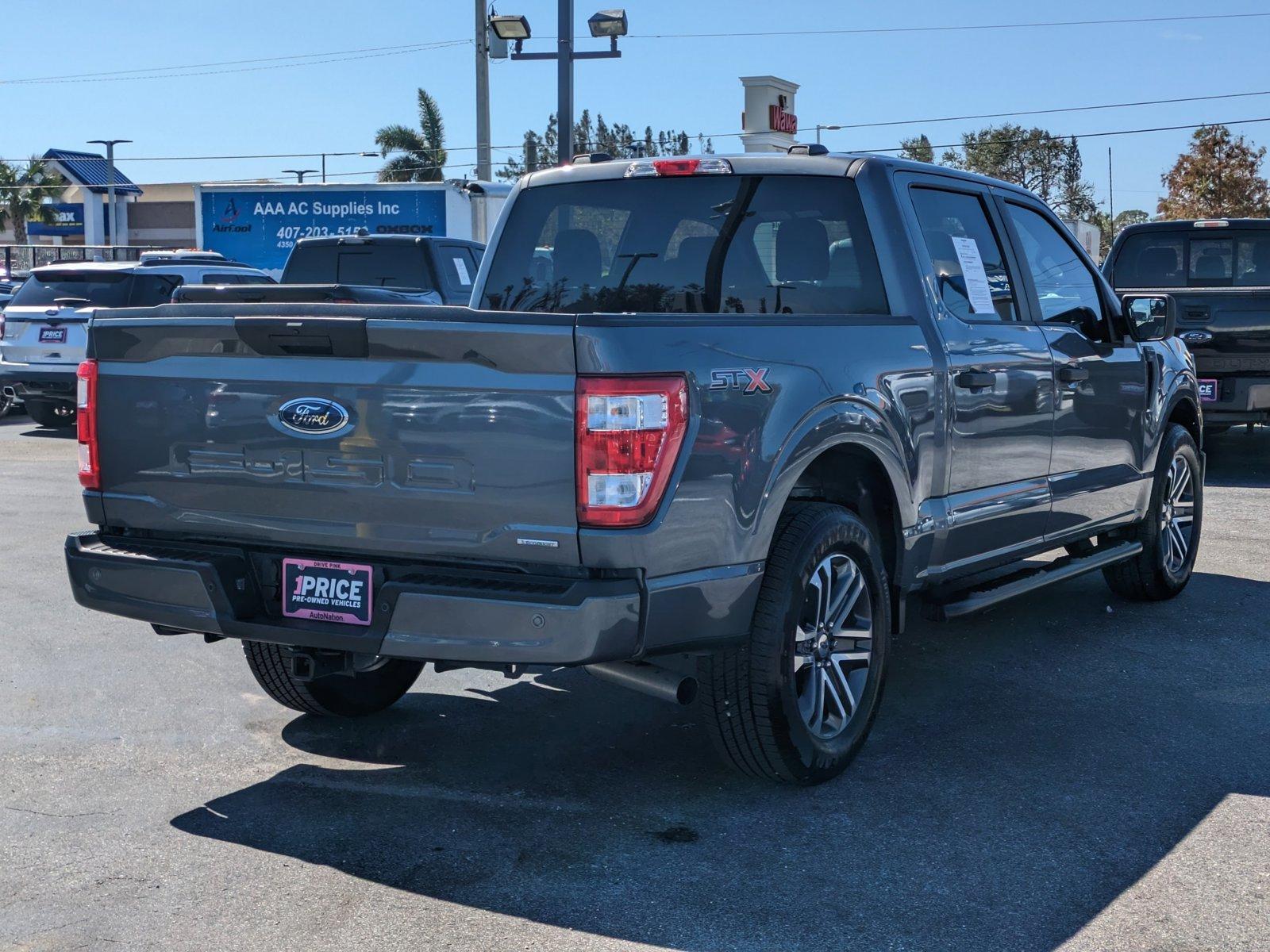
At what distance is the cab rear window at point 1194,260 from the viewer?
1188cm

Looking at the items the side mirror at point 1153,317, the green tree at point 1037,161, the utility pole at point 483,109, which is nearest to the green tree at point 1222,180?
the green tree at point 1037,161

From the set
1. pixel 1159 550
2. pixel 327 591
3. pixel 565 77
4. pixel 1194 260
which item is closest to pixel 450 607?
pixel 327 591

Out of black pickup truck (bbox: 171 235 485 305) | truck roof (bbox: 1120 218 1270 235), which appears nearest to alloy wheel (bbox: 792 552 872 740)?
truck roof (bbox: 1120 218 1270 235)

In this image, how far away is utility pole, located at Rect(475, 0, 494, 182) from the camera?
25.9 m

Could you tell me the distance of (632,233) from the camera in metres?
5.64

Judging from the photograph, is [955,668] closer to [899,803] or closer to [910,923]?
[899,803]

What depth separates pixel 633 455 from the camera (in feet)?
12.3

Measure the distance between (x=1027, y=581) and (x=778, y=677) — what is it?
205 cm

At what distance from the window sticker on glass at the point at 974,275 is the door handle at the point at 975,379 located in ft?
0.92

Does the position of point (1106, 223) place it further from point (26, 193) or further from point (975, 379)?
point (975, 379)

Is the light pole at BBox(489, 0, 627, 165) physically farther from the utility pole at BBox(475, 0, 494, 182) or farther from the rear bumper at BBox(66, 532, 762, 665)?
the rear bumper at BBox(66, 532, 762, 665)

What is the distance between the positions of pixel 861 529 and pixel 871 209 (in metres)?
1.22

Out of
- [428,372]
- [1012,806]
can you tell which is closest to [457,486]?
[428,372]

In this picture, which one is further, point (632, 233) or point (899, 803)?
point (632, 233)
